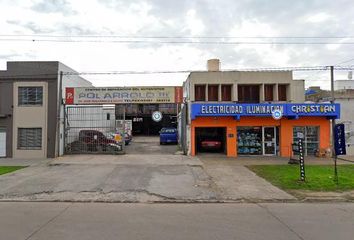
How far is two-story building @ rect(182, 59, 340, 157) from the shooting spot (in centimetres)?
2489

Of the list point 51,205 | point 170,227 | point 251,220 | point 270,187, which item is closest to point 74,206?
point 51,205

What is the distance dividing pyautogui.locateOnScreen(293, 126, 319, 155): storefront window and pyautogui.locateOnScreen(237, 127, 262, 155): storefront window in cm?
279

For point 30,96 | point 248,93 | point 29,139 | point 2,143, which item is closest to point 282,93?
point 248,93

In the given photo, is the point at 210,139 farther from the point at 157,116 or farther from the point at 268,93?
the point at 157,116

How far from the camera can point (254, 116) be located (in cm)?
2553

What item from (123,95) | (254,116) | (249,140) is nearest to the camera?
(254,116)

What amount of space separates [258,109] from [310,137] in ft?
16.5

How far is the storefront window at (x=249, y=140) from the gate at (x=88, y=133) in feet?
28.8

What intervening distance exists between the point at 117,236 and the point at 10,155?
2139 centimetres

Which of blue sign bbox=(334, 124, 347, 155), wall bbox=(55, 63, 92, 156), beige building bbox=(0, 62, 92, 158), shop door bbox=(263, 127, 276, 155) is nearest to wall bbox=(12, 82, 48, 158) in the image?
beige building bbox=(0, 62, 92, 158)

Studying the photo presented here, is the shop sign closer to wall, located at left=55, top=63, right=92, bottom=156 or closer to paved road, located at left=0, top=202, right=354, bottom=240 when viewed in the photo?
wall, located at left=55, top=63, right=92, bottom=156

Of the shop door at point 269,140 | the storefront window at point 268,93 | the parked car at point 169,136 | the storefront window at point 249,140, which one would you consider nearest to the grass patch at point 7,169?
the storefront window at point 249,140

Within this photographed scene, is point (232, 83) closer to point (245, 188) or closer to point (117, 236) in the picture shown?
point (245, 188)

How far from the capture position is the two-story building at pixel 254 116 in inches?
980
